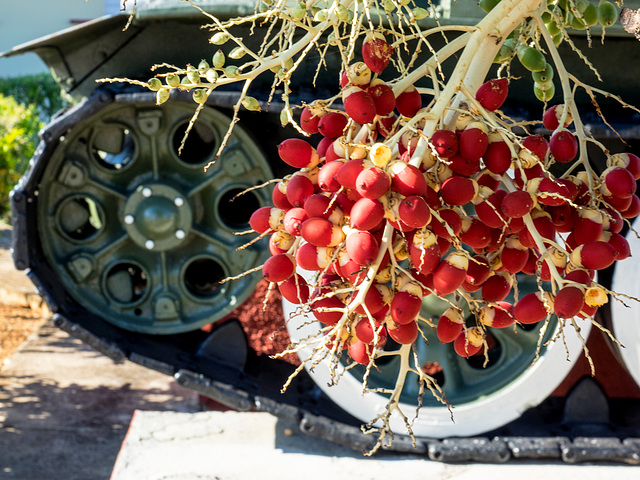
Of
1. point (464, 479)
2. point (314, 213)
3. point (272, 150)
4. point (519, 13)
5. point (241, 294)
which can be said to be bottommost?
point (464, 479)

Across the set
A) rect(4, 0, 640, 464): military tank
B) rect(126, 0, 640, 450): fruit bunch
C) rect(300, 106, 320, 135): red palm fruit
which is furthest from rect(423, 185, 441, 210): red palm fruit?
rect(4, 0, 640, 464): military tank

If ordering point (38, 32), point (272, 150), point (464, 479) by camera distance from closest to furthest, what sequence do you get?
point (464, 479) < point (272, 150) < point (38, 32)

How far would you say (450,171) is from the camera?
2.36ft

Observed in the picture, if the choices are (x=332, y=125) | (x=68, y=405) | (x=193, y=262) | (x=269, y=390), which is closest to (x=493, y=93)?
(x=332, y=125)

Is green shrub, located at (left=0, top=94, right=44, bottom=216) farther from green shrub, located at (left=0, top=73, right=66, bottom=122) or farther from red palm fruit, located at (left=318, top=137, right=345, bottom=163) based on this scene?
red palm fruit, located at (left=318, top=137, right=345, bottom=163)

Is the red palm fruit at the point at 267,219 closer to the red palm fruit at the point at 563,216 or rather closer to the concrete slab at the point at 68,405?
the red palm fruit at the point at 563,216

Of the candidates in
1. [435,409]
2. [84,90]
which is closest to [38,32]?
[84,90]

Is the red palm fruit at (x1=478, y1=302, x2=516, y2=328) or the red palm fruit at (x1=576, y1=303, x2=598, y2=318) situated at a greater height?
the red palm fruit at (x1=576, y1=303, x2=598, y2=318)

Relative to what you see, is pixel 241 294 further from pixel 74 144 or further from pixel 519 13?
pixel 519 13

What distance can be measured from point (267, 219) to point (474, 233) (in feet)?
0.73

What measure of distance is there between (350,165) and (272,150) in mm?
1769

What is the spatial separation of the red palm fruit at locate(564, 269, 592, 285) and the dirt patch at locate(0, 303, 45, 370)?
3638 millimetres

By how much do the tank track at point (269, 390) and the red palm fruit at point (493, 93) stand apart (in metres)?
1.48

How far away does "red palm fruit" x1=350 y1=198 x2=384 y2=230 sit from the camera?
625mm
